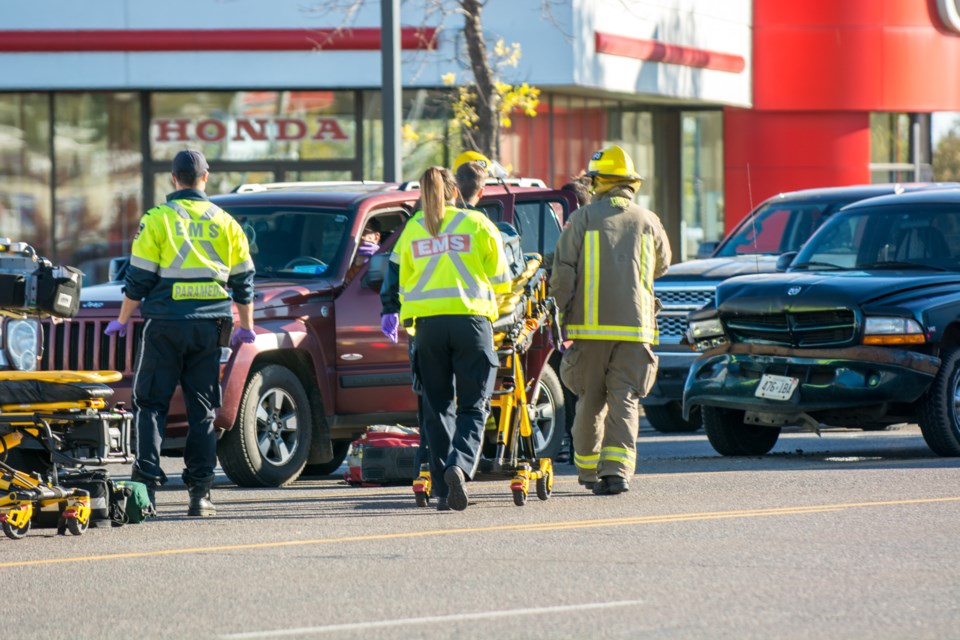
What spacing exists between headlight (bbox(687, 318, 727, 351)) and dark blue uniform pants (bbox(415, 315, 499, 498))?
3319 millimetres

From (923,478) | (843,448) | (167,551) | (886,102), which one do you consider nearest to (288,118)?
(886,102)

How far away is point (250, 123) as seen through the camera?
95.9ft

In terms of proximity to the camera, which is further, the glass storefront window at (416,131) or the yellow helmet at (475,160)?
the glass storefront window at (416,131)

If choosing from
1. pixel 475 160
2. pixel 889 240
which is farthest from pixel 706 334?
pixel 475 160

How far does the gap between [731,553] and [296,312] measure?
14.9ft

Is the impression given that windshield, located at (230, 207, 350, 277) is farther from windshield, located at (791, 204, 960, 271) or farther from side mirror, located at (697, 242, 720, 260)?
side mirror, located at (697, 242, 720, 260)

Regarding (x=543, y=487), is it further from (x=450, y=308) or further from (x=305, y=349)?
(x=305, y=349)

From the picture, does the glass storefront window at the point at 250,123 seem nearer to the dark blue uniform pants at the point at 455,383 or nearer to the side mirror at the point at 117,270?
the side mirror at the point at 117,270

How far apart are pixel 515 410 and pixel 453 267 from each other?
1.11 m

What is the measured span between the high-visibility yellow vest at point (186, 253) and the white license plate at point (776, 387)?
413 centimetres

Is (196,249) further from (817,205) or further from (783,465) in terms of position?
(817,205)

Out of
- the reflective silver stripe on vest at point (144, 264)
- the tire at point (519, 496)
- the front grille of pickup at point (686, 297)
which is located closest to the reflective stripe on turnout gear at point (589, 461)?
the tire at point (519, 496)

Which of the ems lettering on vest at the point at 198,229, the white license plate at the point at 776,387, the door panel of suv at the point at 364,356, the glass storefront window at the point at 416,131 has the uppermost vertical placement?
the glass storefront window at the point at 416,131

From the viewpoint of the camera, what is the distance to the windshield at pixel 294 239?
41.7ft
